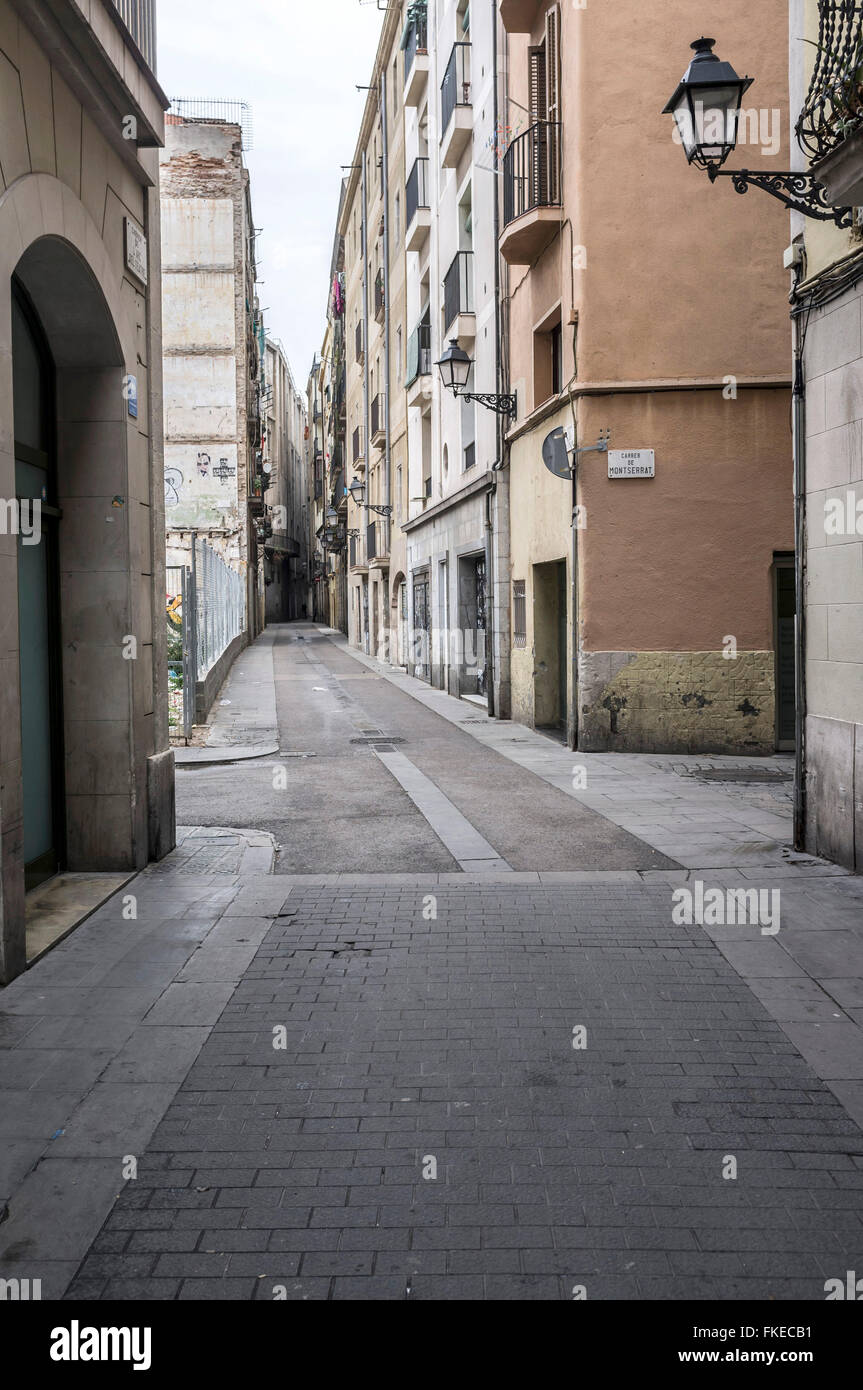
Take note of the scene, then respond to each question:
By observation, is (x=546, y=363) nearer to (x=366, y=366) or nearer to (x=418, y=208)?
(x=418, y=208)

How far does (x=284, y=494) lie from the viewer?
85.4 m

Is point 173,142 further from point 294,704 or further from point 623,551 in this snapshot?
point 623,551

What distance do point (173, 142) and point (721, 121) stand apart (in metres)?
38.8

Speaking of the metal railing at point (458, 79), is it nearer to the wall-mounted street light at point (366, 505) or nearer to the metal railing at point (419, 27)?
the metal railing at point (419, 27)

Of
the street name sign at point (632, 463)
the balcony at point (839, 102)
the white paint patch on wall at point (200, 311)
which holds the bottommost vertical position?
Result: the street name sign at point (632, 463)

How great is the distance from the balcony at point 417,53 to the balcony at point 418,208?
5.55ft

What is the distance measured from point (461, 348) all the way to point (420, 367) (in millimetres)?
7531

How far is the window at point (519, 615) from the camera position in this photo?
1678cm

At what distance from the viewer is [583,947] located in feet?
18.9

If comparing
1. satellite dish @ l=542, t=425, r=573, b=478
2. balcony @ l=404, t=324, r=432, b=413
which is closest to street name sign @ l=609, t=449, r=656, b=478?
satellite dish @ l=542, t=425, r=573, b=478

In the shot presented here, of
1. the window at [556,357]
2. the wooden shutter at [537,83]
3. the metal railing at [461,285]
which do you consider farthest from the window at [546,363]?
the metal railing at [461,285]

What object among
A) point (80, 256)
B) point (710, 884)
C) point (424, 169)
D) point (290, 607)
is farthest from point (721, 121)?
point (290, 607)

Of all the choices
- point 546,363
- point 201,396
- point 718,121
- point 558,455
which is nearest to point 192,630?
point 558,455
